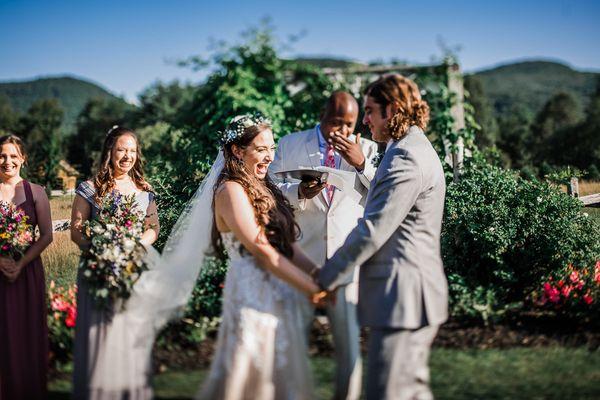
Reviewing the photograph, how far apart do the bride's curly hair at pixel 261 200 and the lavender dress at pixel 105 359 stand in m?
0.88

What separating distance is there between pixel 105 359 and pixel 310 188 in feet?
6.05

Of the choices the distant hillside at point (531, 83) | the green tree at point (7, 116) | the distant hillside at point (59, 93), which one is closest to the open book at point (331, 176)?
the green tree at point (7, 116)

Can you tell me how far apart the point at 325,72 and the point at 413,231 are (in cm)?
753

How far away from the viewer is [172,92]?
4759cm

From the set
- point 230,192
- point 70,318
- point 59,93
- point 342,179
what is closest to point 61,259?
point 70,318

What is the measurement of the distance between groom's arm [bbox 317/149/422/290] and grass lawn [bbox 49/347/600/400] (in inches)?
40.4

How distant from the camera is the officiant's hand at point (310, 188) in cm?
407

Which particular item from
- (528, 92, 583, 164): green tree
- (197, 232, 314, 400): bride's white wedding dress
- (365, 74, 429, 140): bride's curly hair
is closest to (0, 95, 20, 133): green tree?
(197, 232, 314, 400): bride's white wedding dress

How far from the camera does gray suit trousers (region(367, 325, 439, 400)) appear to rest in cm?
299

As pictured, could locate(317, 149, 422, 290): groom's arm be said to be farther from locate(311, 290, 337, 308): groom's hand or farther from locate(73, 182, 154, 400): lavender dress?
locate(73, 182, 154, 400): lavender dress

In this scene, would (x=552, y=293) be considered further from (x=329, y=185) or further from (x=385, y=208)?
(x=385, y=208)

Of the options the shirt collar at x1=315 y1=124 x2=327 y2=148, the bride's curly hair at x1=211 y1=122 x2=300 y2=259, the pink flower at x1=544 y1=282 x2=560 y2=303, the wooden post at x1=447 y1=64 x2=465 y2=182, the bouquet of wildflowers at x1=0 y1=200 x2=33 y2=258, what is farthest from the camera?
the wooden post at x1=447 y1=64 x2=465 y2=182

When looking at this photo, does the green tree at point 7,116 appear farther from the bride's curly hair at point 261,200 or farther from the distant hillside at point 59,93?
the bride's curly hair at point 261,200

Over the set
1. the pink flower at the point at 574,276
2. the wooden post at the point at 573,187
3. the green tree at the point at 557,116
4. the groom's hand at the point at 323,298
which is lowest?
the pink flower at the point at 574,276
